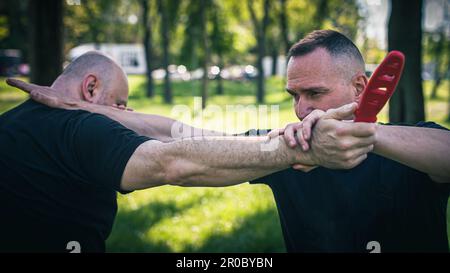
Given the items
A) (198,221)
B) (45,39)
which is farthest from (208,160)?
(45,39)

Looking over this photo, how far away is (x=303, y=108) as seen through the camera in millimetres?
3221

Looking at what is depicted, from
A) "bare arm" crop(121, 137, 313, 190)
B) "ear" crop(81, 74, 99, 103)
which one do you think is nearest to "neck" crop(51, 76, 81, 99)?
"ear" crop(81, 74, 99, 103)

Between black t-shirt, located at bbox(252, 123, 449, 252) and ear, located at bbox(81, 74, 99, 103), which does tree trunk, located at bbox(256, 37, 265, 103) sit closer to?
ear, located at bbox(81, 74, 99, 103)

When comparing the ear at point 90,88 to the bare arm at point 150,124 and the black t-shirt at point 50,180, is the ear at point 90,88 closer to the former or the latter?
the bare arm at point 150,124

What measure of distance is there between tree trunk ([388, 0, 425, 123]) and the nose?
630cm

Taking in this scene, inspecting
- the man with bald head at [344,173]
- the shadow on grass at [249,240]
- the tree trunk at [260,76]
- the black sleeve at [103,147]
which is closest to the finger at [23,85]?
the man with bald head at [344,173]

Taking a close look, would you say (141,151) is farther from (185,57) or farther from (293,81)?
(185,57)

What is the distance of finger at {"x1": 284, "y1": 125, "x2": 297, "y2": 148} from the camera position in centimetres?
244

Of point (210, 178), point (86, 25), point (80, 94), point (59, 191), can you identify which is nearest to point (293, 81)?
point (210, 178)

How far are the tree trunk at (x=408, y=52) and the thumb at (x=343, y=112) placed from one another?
23.2ft

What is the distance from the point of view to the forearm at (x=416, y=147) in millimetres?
2461

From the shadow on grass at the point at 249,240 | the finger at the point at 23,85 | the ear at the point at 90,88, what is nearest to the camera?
the finger at the point at 23,85

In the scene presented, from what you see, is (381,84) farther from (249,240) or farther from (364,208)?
(249,240)

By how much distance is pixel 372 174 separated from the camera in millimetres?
3039
